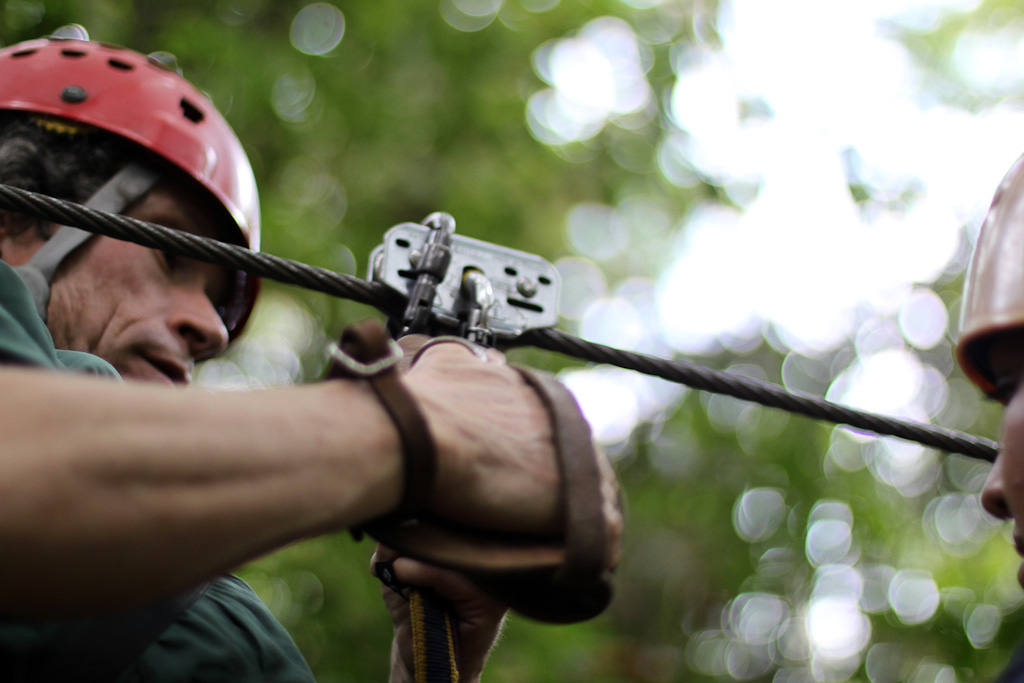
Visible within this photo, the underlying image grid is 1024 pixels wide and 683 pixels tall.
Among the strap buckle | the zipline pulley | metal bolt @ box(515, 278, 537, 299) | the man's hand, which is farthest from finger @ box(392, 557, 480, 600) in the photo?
the strap buckle

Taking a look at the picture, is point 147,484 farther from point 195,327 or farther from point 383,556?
point 195,327

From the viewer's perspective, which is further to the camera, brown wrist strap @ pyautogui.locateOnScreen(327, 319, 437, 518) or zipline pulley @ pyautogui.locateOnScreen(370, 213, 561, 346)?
zipline pulley @ pyautogui.locateOnScreen(370, 213, 561, 346)

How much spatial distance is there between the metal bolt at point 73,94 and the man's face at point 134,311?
0.31 m

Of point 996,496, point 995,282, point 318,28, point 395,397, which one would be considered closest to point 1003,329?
point 995,282

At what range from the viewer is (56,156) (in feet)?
6.91

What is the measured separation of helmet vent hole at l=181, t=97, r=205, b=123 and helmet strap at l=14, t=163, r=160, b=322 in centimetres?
Result: 32

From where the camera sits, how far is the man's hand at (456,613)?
1.40 metres

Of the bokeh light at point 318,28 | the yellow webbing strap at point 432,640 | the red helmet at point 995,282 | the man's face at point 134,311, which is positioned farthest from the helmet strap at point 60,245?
the bokeh light at point 318,28

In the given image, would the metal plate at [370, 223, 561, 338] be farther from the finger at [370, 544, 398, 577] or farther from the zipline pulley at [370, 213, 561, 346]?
the finger at [370, 544, 398, 577]

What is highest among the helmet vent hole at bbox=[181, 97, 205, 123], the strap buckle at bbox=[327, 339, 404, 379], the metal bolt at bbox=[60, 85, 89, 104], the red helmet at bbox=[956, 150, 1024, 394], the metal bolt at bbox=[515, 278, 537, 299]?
the red helmet at bbox=[956, 150, 1024, 394]

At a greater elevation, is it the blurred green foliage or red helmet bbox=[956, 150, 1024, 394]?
red helmet bbox=[956, 150, 1024, 394]

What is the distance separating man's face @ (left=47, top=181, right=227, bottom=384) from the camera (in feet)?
6.34

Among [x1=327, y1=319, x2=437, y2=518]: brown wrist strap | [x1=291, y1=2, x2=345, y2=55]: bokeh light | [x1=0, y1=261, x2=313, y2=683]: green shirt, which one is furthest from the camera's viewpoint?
[x1=291, y1=2, x2=345, y2=55]: bokeh light

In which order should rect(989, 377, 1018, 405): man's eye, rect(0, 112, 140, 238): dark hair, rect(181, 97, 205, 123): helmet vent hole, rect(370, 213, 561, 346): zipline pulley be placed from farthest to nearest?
rect(181, 97, 205, 123): helmet vent hole → rect(0, 112, 140, 238): dark hair → rect(370, 213, 561, 346): zipline pulley → rect(989, 377, 1018, 405): man's eye
